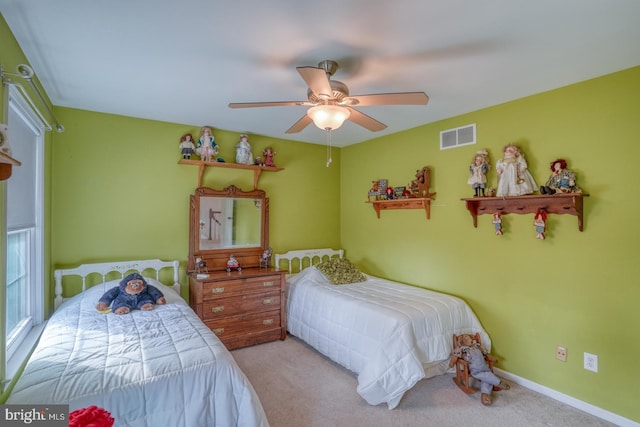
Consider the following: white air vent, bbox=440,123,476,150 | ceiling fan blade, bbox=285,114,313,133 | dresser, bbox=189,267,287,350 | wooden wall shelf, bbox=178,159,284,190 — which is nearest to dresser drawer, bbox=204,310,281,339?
dresser, bbox=189,267,287,350

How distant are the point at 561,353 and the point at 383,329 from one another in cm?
135

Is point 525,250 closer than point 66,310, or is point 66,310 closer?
point 66,310

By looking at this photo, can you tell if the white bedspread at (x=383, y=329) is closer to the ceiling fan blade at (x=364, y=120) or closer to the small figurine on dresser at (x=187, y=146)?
the ceiling fan blade at (x=364, y=120)

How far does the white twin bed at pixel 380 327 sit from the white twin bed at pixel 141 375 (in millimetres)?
1061

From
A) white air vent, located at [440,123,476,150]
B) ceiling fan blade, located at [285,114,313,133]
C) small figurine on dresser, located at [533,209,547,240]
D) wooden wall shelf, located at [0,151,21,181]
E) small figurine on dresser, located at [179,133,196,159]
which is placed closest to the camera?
wooden wall shelf, located at [0,151,21,181]

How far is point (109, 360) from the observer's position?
5.49ft

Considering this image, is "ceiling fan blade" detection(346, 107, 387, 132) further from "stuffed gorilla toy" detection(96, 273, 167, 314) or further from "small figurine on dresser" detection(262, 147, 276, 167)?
"stuffed gorilla toy" detection(96, 273, 167, 314)

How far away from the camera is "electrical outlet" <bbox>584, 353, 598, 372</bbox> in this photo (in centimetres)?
233

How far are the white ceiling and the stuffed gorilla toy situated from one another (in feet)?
5.05

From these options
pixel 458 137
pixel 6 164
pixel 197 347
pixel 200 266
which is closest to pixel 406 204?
pixel 458 137

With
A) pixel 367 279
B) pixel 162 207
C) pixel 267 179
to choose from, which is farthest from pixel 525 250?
pixel 162 207

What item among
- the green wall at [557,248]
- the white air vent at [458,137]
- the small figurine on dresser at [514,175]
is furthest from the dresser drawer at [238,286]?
the small figurine on dresser at [514,175]

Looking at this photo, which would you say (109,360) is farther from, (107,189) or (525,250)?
(525,250)

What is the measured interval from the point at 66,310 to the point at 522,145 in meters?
3.82
